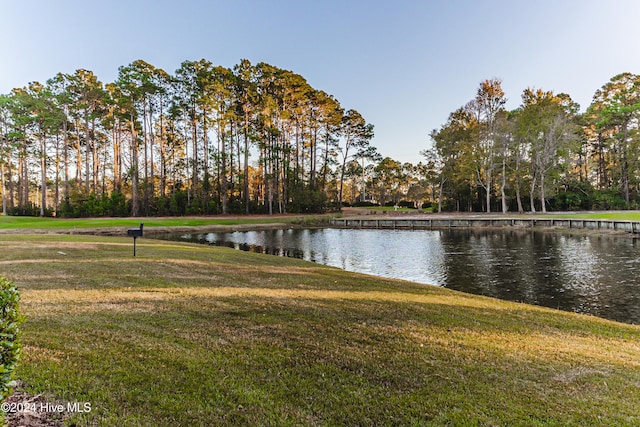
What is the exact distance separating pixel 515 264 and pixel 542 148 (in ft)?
111

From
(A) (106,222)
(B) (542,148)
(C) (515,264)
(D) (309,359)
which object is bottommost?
(C) (515,264)

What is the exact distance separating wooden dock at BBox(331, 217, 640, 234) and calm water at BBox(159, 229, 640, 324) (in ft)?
13.1

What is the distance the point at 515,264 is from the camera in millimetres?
14875

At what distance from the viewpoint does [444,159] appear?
49.4 m

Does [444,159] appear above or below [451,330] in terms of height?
above

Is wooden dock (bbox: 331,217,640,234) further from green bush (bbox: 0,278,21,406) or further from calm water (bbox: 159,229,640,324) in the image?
green bush (bbox: 0,278,21,406)

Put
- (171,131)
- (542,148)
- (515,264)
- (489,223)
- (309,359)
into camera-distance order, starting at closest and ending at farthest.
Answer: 1. (309,359)
2. (515,264)
3. (489,223)
4. (542,148)
5. (171,131)

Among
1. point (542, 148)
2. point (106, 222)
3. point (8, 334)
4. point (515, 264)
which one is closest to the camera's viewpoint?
point (8, 334)

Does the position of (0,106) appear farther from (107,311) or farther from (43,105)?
(107,311)

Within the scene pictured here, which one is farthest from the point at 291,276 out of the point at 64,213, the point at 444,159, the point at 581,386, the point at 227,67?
the point at 444,159

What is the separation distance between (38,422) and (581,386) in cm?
485

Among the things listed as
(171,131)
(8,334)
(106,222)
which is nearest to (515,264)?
(8,334)

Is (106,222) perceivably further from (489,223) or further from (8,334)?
(489,223)

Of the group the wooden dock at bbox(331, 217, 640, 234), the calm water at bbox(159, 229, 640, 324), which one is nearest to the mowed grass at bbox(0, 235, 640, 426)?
the calm water at bbox(159, 229, 640, 324)
